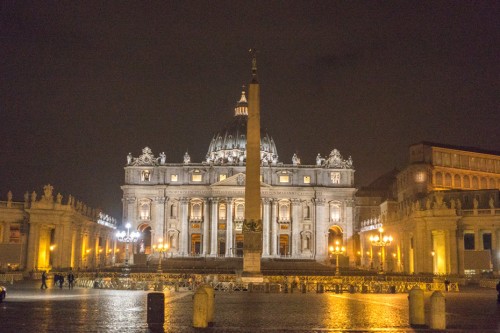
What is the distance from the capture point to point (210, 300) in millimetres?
18656

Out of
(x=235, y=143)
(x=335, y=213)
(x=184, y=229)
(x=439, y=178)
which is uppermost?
(x=235, y=143)

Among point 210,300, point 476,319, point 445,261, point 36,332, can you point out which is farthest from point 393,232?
point 36,332

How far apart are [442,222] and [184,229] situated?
182ft

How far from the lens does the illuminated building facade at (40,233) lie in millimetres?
53391

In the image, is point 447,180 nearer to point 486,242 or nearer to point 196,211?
point 486,242

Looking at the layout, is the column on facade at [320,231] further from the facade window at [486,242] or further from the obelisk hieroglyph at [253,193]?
the obelisk hieroglyph at [253,193]

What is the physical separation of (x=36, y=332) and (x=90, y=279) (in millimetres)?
26505

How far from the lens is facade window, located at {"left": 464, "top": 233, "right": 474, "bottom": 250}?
52656mm

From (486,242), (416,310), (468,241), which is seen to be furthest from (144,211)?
(416,310)

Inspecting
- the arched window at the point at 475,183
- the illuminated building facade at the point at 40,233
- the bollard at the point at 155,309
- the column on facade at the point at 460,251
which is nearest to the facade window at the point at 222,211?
the illuminated building facade at the point at 40,233

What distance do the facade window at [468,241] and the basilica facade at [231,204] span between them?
46.0 meters

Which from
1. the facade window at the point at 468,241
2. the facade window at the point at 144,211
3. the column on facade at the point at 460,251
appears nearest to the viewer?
the column on facade at the point at 460,251

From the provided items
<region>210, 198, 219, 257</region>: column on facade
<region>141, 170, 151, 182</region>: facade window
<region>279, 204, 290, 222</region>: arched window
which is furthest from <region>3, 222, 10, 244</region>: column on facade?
<region>279, 204, 290, 222</region>: arched window

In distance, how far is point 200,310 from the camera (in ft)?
57.9
